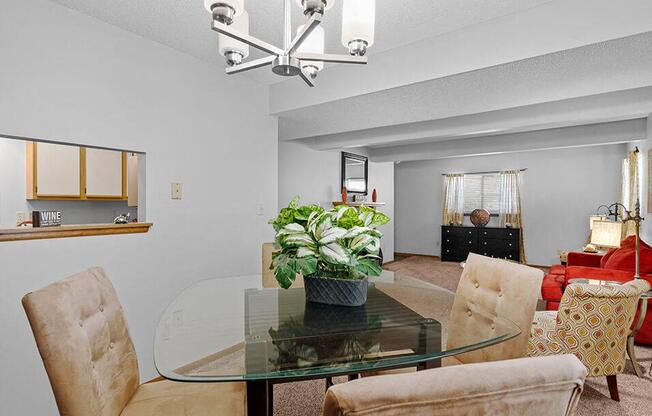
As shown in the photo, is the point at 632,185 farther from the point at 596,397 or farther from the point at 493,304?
the point at 493,304

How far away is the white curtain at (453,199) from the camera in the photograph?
7.84 meters

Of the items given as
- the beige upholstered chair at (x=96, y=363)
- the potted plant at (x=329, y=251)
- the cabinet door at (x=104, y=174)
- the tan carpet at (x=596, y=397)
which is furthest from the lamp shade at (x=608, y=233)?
the cabinet door at (x=104, y=174)

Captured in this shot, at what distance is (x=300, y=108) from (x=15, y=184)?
2.58 m

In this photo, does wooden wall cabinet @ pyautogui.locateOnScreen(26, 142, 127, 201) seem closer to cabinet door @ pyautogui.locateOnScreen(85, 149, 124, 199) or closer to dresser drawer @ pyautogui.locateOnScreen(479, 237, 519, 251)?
cabinet door @ pyautogui.locateOnScreen(85, 149, 124, 199)

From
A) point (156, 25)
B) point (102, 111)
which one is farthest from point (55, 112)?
point (156, 25)

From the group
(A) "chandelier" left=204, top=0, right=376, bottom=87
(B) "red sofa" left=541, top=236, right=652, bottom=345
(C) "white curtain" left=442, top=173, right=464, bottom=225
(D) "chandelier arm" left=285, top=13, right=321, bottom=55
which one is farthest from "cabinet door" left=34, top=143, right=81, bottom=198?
(C) "white curtain" left=442, top=173, right=464, bottom=225

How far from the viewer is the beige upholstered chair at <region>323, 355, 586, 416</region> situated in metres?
0.47

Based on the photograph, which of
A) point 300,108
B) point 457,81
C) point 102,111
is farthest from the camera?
point 300,108

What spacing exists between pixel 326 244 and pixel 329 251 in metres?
0.04

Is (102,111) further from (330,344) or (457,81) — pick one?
(457,81)

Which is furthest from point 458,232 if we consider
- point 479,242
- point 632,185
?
point 632,185

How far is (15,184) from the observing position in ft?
10.1

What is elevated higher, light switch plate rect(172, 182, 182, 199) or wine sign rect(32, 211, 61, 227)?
light switch plate rect(172, 182, 182, 199)

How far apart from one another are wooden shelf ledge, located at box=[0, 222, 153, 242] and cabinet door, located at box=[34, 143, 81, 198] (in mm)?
1379
